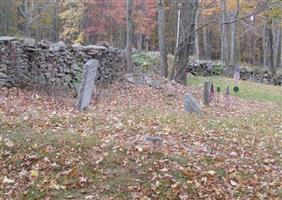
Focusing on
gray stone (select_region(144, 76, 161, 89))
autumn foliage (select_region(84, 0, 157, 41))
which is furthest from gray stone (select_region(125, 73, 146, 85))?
autumn foliage (select_region(84, 0, 157, 41))

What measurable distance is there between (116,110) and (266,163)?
13.7 ft

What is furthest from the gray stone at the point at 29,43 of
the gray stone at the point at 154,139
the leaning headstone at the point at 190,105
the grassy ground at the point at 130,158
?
the gray stone at the point at 154,139

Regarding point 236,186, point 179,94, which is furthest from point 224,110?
point 236,186

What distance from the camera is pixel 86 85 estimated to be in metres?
10.7

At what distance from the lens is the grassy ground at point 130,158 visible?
20.0ft

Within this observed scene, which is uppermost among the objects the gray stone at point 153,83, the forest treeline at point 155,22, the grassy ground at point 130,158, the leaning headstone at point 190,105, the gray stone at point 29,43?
the forest treeline at point 155,22

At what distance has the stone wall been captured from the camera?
1239 centimetres

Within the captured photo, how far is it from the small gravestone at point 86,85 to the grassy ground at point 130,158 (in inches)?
29.2

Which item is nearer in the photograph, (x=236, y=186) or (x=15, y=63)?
(x=236, y=186)

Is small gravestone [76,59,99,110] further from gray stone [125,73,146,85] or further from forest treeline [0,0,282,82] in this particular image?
forest treeline [0,0,282,82]

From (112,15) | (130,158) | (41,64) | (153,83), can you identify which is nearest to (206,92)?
(153,83)

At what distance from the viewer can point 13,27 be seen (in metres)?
45.4

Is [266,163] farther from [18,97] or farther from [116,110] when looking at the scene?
[18,97]

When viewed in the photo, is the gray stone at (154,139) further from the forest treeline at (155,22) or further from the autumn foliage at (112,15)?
the autumn foliage at (112,15)
